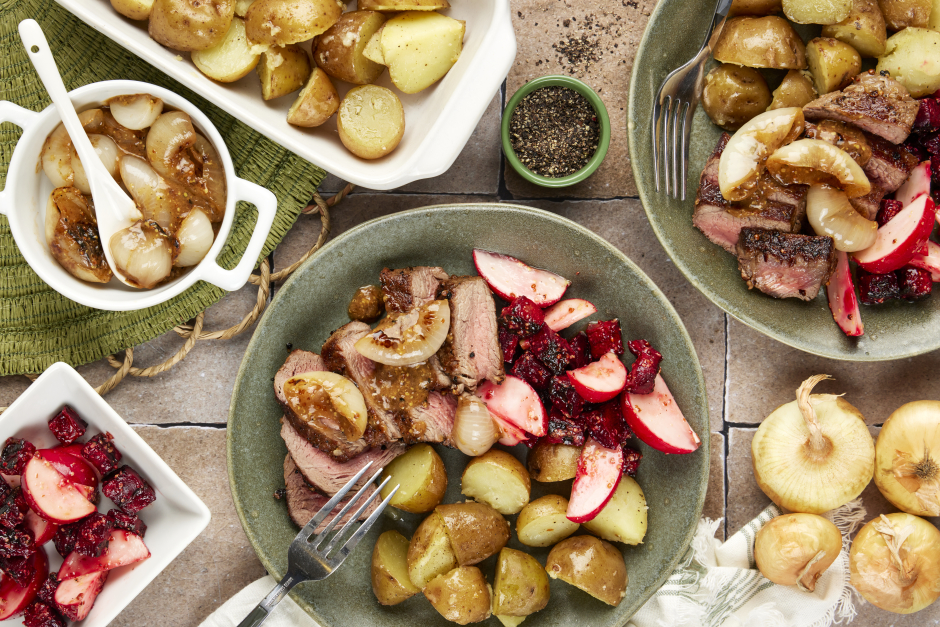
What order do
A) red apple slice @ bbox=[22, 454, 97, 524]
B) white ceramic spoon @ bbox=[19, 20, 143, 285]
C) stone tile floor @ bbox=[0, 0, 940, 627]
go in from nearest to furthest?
white ceramic spoon @ bbox=[19, 20, 143, 285] → red apple slice @ bbox=[22, 454, 97, 524] → stone tile floor @ bbox=[0, 0, 940, 627]

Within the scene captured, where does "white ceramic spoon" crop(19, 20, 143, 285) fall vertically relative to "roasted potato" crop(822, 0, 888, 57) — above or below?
above

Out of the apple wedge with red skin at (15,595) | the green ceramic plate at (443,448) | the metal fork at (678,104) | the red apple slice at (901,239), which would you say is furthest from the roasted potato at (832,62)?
the apple wedge with red skin at (15,595)

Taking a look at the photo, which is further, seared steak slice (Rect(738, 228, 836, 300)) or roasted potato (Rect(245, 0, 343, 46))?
seared steak slice (Rect(738, 228, 836, 300))

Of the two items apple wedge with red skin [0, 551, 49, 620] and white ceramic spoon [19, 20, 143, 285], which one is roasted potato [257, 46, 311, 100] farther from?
apple wedge with red skin [0, 551, 49, 620]

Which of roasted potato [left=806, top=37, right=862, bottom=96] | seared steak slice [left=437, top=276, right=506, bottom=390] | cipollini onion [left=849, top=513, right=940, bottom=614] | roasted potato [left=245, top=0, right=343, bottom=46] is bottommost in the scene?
cipollini onion [left=849, top=513, right=940, bottom=614]

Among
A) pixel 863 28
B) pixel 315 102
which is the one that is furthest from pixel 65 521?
pixel 863 28

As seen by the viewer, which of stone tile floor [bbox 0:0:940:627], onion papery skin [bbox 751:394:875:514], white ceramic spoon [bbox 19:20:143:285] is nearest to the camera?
white ceramic spoon [bbox 19:20:143:285]

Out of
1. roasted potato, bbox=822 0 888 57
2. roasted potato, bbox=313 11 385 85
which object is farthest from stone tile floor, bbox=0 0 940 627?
roasted potato, bbox=822 0 888 57
